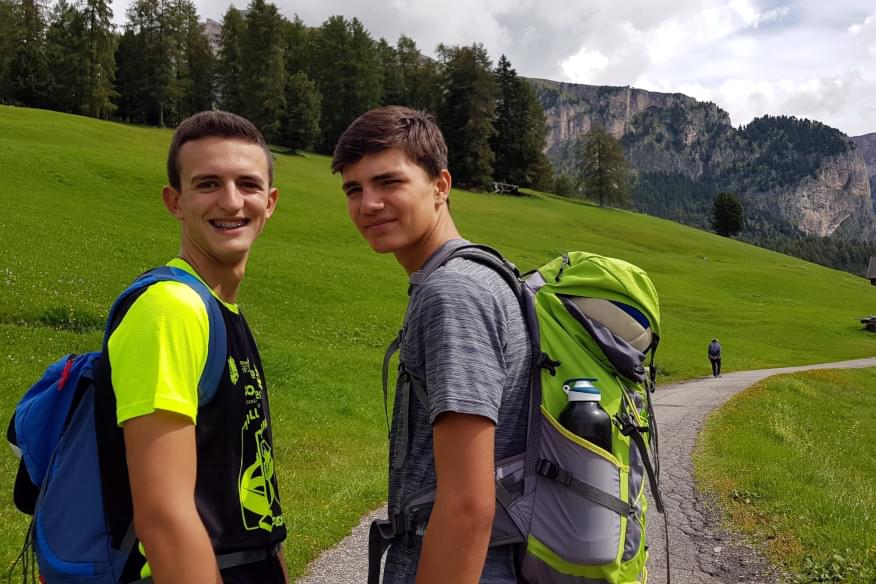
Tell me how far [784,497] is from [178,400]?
9024mm

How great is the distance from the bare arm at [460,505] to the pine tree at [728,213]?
12690 centimetres

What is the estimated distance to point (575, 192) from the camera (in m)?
111

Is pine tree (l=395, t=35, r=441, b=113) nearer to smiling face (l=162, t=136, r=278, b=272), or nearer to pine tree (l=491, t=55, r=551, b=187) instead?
pine tree (l=491, t=55, r=551, b=187)

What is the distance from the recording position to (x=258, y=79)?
74.3m

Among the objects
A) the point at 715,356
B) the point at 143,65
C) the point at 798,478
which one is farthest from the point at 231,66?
the point at 798,478

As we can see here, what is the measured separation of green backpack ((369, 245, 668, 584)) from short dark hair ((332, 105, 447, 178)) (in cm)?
41

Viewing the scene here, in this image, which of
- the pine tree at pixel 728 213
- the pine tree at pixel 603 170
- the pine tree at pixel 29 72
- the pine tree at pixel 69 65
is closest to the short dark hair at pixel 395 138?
the pine tree at pixel 69 65

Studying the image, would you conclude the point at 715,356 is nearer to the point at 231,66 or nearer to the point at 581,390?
the point at 581,390

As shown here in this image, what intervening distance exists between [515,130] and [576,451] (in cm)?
8933

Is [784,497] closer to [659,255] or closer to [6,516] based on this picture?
[6,516]

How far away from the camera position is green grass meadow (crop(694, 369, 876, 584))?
6694mm

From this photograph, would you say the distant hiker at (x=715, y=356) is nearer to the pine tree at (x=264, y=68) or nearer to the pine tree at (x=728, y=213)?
the pine tree at (x=264, y=68)

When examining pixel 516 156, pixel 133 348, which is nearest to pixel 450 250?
pixel 133 348

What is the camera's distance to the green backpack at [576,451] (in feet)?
7.02
